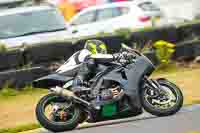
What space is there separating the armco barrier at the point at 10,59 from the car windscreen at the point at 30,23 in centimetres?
206

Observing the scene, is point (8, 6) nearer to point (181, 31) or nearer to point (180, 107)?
point (181, 31)

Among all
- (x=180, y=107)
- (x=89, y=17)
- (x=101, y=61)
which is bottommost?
(x=89, y=17)

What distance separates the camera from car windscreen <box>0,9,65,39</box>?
49.7ft

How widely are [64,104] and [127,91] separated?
0.84 m

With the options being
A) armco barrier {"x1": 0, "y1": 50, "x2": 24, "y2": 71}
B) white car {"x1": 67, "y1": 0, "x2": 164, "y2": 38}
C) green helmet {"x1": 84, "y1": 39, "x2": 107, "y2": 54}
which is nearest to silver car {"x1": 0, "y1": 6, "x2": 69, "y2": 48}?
armco barrier {"x1": 0, "y1": 50, "x2": 24, "y2": 71}

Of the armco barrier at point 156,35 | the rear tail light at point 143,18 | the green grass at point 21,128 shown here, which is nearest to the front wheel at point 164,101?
the green grass at point 21,128

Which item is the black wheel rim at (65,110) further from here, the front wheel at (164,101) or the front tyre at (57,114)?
the front wheel at (164,101)

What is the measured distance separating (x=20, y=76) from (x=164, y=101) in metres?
4.14

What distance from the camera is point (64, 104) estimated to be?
9039 mm

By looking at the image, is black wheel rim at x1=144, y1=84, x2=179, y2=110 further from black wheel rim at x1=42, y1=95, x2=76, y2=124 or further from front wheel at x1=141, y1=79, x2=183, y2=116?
black wheel rim at x1=42, y1=95, x2=76, y2=124

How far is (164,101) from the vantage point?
9.28 meters

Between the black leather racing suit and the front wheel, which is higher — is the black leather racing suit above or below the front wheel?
above

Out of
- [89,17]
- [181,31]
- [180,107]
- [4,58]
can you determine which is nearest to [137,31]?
[181,31]

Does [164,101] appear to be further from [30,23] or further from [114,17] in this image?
[114,17]
